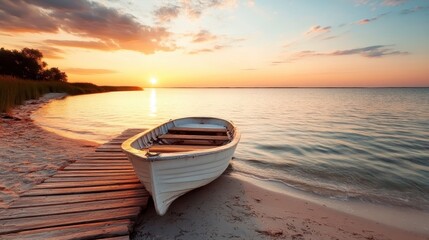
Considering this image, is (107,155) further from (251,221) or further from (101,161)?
(251,221)

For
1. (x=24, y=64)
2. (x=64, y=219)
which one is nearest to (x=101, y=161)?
(x=64, y=219)

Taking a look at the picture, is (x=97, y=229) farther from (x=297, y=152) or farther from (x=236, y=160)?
(x=297, y=152)

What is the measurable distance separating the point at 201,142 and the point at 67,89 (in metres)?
49.7

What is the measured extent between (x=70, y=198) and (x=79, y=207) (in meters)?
0.42

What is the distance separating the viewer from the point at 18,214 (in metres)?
3.64

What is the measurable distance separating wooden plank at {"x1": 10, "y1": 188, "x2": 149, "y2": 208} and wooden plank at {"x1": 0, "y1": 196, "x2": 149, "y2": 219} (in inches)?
4.0

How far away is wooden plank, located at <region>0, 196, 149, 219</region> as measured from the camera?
143 inches

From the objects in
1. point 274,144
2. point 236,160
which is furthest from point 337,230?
point 274,144

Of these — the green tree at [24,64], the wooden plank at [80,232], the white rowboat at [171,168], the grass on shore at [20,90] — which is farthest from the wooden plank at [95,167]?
the green tree at [24,64]

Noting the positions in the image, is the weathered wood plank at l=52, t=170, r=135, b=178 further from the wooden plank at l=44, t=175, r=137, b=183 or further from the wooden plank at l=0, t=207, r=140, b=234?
the wooden plank at l=0, t=207, r=140, b=234

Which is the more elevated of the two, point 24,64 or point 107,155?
point 24,64

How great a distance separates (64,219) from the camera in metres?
3.59

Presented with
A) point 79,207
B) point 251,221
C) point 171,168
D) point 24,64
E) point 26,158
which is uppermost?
point 24,64

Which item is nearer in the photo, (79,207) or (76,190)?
(79,207)
